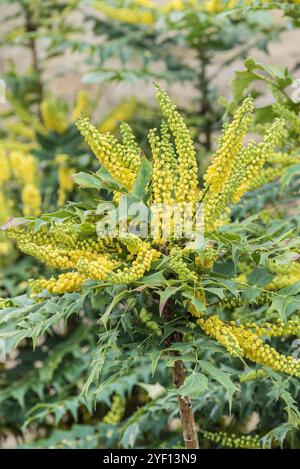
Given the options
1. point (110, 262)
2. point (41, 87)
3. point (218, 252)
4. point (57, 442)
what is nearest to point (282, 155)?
point (218, 252)

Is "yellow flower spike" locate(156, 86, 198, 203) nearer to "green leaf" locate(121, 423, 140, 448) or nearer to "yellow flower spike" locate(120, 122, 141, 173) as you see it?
"yellow flower spike" locate(120, 122, 141, 173)

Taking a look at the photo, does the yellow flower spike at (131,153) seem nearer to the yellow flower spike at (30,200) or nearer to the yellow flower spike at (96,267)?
the yellow flower spike at (96,267)

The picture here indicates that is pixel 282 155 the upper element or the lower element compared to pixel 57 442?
upper

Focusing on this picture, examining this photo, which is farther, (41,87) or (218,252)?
(41,87)

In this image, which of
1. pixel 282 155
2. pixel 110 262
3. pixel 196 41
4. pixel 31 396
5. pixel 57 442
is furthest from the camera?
pixel 196 41

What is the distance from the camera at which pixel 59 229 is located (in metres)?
1.34

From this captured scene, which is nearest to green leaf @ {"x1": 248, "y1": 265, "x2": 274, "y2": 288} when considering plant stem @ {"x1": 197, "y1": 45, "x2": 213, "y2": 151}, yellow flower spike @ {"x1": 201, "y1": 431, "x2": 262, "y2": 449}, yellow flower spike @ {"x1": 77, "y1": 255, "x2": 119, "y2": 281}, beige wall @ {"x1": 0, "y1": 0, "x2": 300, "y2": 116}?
yellow flower spike @ {"x1": 77, "y1": 255, "x2": 119, "y2": 281}

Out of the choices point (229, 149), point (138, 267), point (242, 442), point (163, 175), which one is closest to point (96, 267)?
point (138, 267)

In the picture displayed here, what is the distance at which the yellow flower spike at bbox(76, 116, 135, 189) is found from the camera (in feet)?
4.49

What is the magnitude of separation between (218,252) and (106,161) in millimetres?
248

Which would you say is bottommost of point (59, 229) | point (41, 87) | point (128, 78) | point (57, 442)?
point (57, 442)

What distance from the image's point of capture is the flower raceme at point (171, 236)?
1348mm

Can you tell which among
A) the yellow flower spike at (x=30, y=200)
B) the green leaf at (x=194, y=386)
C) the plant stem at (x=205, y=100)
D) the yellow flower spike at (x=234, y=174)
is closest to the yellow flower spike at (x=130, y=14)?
the plant stem at (x=205, y=100)

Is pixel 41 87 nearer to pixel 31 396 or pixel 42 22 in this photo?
pixel 42 22
